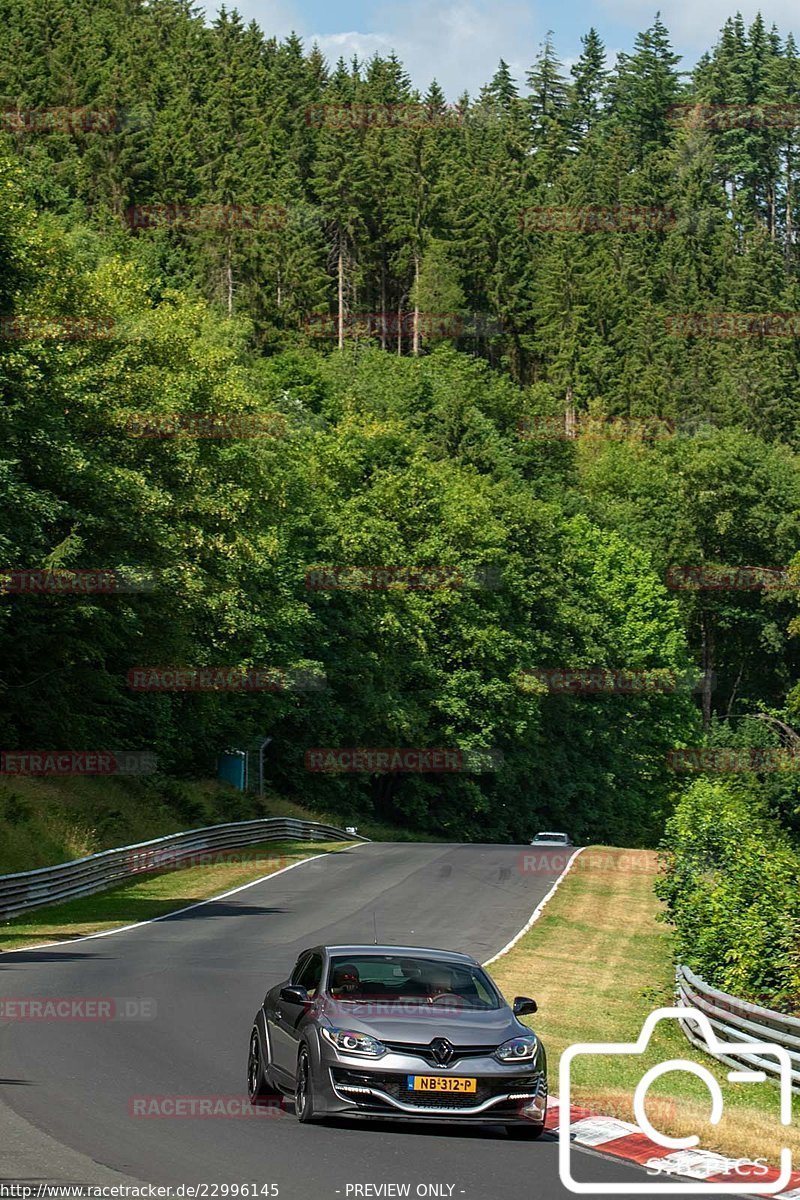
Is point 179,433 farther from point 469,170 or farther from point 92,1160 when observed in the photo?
point 469,170

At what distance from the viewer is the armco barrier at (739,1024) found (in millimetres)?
18297

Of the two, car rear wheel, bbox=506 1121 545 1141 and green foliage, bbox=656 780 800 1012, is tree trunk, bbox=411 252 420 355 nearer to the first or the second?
green foliage, bbox=656 780 800 1012

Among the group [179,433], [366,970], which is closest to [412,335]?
[179,433]

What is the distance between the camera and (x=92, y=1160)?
11.0 metres

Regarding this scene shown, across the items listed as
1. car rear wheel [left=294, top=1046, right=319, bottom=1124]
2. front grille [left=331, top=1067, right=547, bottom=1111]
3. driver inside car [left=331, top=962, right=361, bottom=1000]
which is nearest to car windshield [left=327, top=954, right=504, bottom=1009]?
driver inside car [left=331, top=962, right=361, bottom=1000]

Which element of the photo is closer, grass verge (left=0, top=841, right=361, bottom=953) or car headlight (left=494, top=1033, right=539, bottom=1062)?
car headlight (left=494, top=1033, right=539, bottom=1062)

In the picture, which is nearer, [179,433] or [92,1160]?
[92,1160]

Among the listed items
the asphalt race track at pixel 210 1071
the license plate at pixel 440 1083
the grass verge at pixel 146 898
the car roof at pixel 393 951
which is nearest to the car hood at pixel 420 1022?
the license plate at pixel 440 1083

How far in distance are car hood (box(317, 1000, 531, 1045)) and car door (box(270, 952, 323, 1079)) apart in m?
0.34

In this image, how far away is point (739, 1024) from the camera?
19453 mm

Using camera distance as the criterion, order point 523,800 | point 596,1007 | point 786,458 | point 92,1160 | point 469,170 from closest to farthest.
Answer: point 92,1160, point 596,1007, point 523,800, point 786,458, point 469,170

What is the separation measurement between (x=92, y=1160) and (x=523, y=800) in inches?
2832

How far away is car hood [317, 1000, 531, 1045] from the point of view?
500 inches

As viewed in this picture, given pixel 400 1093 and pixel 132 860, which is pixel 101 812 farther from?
pixel 400 1093
